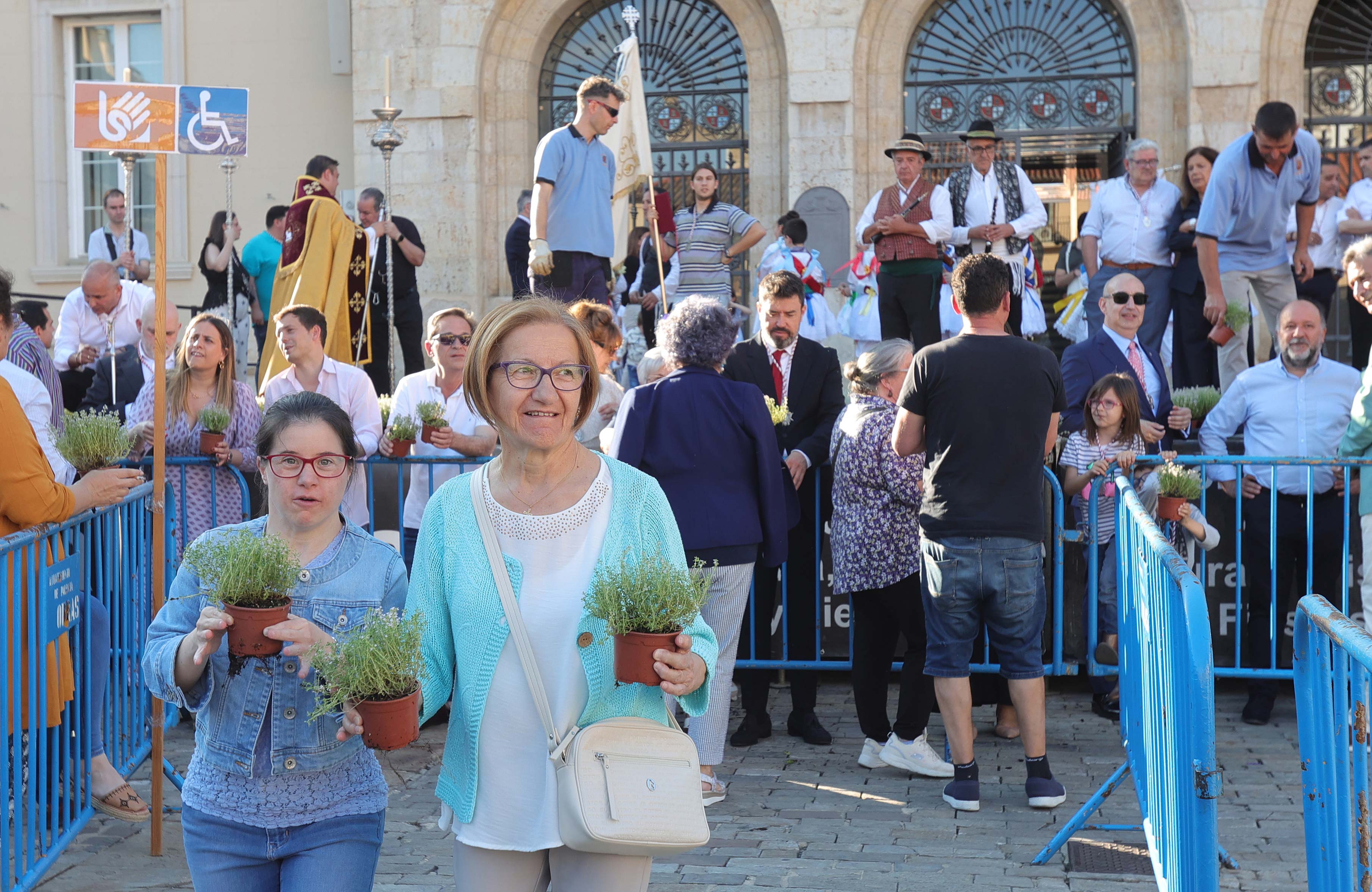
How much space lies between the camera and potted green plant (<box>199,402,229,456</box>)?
6.93 metres

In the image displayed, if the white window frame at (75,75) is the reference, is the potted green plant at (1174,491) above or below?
below

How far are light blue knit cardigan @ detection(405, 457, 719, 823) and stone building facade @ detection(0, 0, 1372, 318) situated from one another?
39.9 feet

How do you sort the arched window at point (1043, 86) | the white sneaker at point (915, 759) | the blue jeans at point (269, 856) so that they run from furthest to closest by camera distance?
the arched window at point (1043, 86) < the white sneaker at point (915, 759) < the blue jeans at point (269, 856)

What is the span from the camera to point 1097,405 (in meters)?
7.10

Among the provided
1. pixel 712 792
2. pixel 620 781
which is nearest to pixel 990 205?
pixel 712 792

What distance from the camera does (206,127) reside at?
5535mm

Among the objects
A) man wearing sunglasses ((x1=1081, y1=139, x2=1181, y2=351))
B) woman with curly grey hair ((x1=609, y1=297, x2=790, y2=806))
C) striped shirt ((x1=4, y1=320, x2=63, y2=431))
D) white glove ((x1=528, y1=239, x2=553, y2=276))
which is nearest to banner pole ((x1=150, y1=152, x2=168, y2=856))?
striped shirt ((x1=4, y1=320, x2=63, y2=431))

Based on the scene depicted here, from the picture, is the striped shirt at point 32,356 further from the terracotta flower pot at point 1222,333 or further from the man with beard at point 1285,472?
the terracotta flower pot at point 1222,333

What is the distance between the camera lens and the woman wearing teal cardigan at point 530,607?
2.80 meters

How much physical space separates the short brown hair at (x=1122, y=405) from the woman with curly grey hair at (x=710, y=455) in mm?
1943

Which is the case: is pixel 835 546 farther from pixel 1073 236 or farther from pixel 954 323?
pixel 1073 236

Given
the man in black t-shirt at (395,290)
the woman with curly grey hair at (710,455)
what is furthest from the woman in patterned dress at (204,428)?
the man in black t-shirt at (395,290)

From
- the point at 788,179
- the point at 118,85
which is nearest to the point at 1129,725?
the point at 118,85

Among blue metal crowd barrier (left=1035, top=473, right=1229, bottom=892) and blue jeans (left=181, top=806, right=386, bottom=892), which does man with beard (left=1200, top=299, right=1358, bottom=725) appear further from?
blue jeans (left=181, top=806, right=386, bottom=892)
